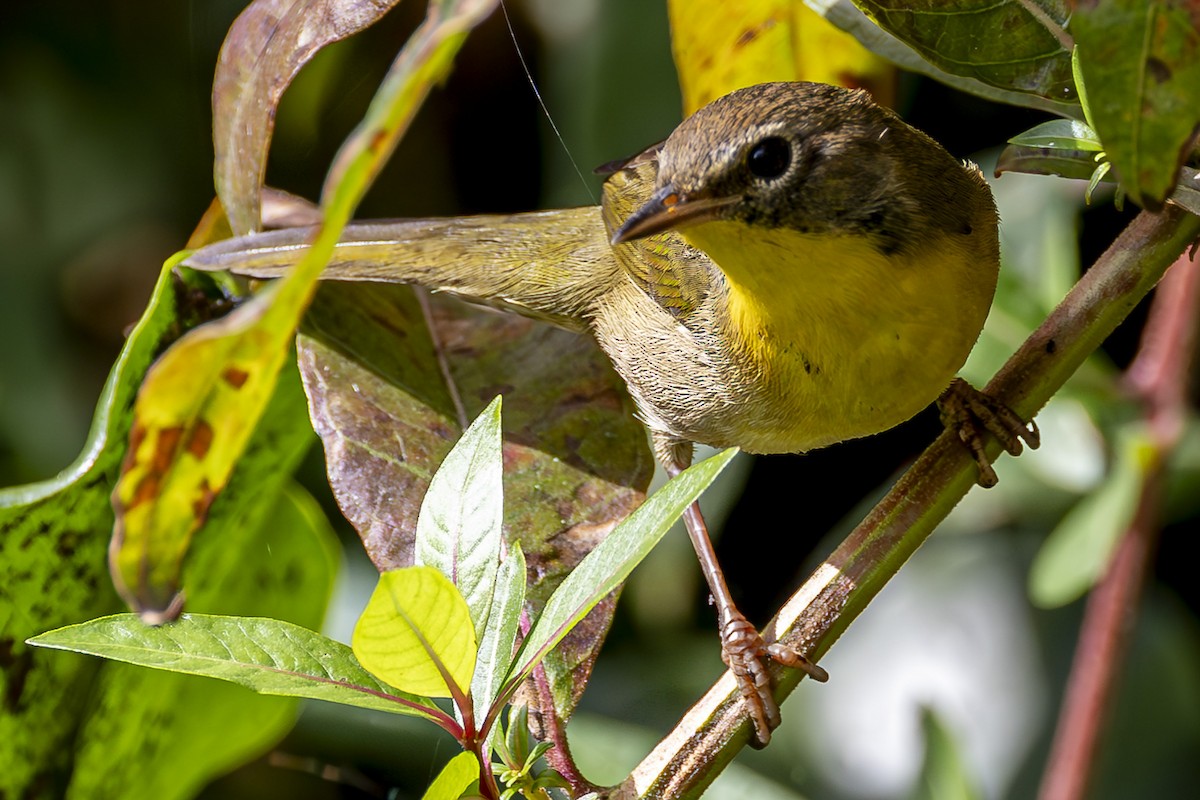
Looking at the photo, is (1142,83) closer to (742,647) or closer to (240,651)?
(240,651)

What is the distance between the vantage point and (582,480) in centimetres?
186

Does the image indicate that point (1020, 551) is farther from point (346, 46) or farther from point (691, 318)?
point (346, 46)

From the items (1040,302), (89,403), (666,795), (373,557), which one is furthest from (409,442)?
(89,403)

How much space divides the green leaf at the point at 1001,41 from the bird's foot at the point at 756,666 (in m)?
0.70

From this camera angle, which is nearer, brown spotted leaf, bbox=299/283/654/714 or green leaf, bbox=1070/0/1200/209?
green leaf, bbox=1070/0/1200/209

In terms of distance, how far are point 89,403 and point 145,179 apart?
578 mm

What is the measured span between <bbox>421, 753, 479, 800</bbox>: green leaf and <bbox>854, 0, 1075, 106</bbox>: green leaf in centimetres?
92

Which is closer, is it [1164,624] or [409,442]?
[409,442]

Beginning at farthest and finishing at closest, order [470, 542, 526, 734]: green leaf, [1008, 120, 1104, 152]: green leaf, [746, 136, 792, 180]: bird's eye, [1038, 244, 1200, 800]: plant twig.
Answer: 1. [1038, 244, 1200, 800]: plant twig
2. [746, 136, 792, 180]: bird's eye
3. [1008, 120, 1104, 152]: green leaf
4. [470, 542, 526, 734]: green leaf

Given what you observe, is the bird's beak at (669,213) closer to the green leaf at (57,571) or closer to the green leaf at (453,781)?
the green leaf at (57,571)

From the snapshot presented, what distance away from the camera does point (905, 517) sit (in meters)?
1.41

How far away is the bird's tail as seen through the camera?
7.45 ft

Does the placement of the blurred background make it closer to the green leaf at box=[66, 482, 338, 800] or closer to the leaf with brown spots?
the green leaf at box=[66, 482, 338, 800]

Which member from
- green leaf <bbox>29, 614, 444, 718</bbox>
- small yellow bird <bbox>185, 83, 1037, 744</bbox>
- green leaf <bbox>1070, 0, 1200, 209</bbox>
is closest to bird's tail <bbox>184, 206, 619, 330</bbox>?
small yellow bird <bbox>185, 83, 1037, 744</bbox>
